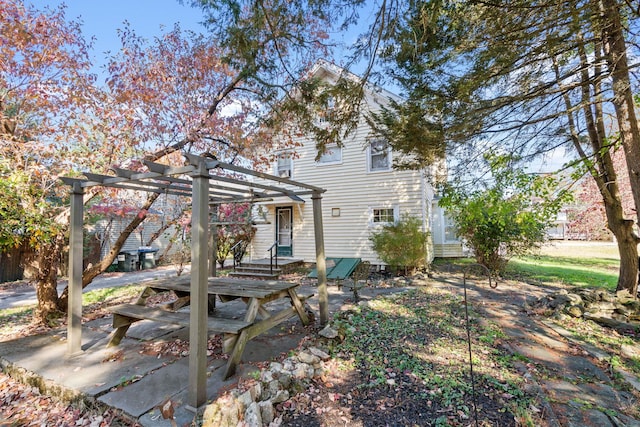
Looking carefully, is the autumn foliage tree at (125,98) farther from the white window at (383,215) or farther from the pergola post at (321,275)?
the white window at (383,215)

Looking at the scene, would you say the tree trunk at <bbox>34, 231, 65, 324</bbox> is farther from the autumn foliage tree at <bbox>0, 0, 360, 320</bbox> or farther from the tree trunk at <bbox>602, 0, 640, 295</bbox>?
the tree trunk at <bbox>602, 0, 640, 295</bbox>

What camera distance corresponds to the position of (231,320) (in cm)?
316

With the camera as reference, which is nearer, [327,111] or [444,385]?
[444,385]

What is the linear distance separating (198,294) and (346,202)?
27.3 feet

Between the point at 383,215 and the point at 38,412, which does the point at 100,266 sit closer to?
the point at 38,412

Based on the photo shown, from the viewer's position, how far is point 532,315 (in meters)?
4.93

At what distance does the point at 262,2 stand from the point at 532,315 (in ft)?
20.9

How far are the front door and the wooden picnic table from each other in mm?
6773

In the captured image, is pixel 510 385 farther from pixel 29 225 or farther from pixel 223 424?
pixel 29 225

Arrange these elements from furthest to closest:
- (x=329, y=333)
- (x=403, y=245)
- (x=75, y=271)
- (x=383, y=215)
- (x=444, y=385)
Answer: (x=383, y=215)
(x=403, y=245)
(x=329, y=333)
(x=75, y=271)
(x=444, y=385)

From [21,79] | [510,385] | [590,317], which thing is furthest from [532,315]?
[21,79]

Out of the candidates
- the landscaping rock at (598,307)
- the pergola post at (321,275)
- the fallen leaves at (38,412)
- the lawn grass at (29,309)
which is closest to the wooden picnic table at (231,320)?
the pergola post at (321,275)

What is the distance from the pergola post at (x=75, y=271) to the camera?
3.37 m

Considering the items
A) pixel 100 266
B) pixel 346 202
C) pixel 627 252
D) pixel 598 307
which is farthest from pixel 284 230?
pixel 627 252
